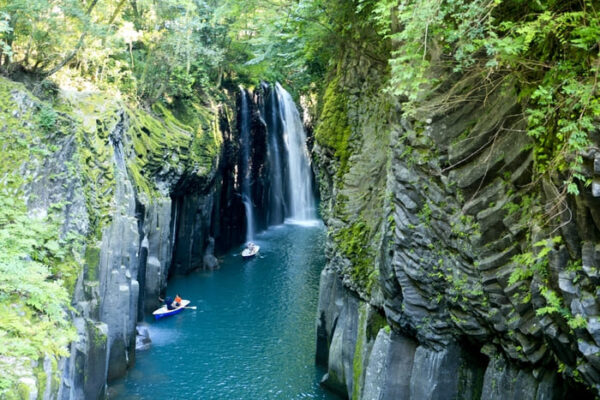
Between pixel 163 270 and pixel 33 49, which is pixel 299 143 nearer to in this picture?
pixel 163 270

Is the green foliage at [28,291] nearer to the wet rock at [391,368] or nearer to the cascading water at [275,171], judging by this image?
the wet rock at [391,368]

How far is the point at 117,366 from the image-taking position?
49.6 feet

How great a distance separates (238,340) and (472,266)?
39.2 ft

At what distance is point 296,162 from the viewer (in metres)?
39.9

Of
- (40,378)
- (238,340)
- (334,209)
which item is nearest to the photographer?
(40,378)

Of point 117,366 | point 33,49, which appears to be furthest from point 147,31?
point 117,366

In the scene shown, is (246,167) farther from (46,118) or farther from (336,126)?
(46,118)

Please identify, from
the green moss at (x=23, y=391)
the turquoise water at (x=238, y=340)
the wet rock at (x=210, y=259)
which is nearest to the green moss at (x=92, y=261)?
the turquoise water at (x=238, y=340)

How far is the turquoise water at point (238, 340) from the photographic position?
49.3 feet

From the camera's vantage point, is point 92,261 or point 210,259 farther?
point 210,259

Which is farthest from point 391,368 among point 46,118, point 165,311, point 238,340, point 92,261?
point 165,311

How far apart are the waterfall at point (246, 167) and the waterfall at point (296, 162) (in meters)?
4.96

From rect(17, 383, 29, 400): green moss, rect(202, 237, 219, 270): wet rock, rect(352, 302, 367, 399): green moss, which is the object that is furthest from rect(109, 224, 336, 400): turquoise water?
rect(17, 383, 29, 400): green moss

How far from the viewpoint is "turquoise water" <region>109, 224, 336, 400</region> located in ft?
49.3
